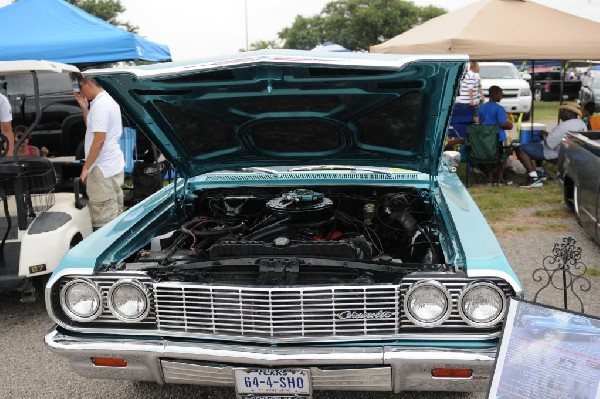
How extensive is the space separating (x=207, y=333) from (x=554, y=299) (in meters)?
3.18

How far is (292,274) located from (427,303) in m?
0.64

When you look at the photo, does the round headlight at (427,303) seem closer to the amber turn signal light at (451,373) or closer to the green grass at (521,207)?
the amber turn signal light at (451,373)

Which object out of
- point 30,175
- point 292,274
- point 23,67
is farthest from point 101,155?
point 292,274

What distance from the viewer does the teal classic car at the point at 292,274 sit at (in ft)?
8.46

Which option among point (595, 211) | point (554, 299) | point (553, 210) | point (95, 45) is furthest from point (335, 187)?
point (95, 45)

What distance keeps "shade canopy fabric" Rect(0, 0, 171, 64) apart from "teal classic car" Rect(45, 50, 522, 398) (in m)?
5.44

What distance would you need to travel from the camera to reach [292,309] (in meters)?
2.57

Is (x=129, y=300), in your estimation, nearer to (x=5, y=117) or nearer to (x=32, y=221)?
(x=32, y=221)

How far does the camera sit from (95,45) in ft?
27.6

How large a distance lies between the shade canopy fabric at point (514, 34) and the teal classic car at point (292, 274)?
18.9 ft

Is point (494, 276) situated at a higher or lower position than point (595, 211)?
higher

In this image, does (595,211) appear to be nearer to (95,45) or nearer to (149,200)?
(149,200)

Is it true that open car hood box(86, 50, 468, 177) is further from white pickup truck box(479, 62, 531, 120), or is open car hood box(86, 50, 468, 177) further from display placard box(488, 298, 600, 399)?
white pickup truck box(479, 62, 531, 120)

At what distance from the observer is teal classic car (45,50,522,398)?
258 centimetres
